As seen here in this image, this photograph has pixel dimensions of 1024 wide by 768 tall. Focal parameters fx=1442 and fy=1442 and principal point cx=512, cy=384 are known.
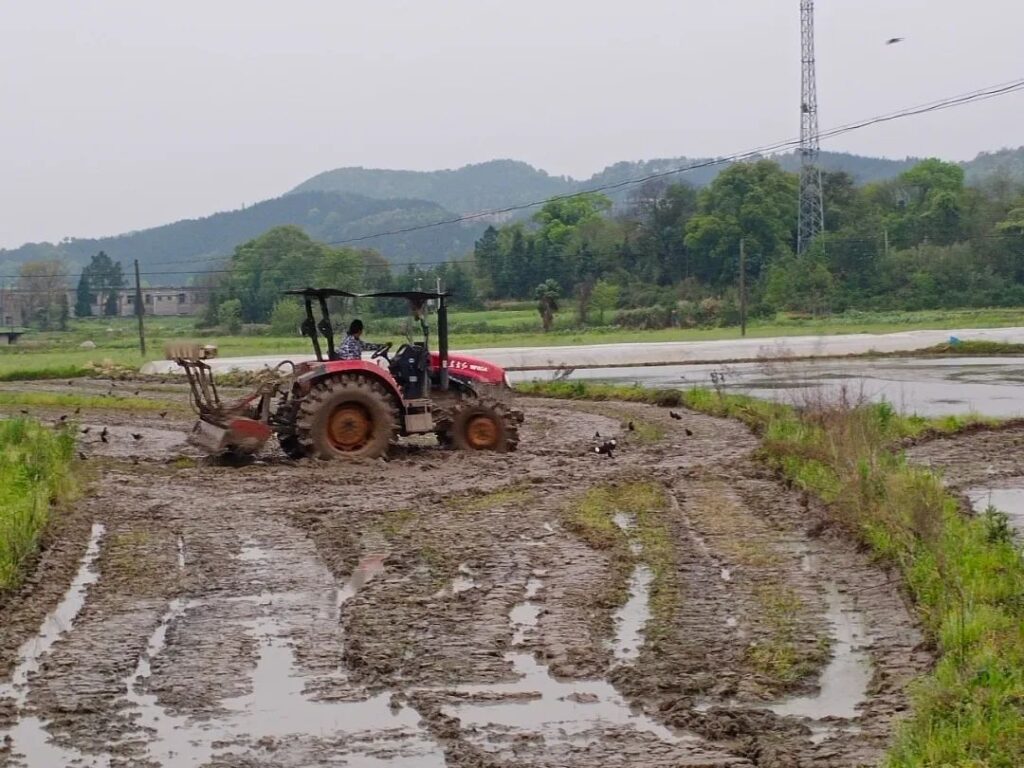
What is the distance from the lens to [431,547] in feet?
37.1

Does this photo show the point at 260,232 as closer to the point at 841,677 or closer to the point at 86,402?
the point at 86,402

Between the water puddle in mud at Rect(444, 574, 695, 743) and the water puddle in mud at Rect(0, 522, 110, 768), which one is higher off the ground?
the water puddle in mud at Rect(0, 522, 110, 768)

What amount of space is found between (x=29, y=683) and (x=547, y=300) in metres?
62.4

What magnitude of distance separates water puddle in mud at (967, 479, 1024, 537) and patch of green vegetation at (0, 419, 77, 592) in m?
7.86

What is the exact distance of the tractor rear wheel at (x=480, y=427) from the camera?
17.5 meters

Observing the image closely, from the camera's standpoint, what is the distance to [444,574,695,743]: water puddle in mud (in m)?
6.84

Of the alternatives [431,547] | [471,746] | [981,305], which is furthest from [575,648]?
[981,305]

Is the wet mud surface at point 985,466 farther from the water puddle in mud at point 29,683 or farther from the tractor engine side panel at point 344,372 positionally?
the water puddle in mud at point 29,683

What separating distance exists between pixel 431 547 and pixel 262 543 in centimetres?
146

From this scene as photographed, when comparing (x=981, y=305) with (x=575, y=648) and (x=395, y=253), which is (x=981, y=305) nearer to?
(x=575, y=648)

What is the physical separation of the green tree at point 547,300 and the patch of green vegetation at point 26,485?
49434 mm

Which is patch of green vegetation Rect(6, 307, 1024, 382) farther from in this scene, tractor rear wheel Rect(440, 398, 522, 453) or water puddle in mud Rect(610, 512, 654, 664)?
water puddle in mud Rect(610, 512, 654, 664)

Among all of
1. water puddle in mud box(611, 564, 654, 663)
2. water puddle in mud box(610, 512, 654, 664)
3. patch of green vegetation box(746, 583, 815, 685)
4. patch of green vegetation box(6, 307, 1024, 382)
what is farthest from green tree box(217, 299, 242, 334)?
patch of green vegetation box(746, 583, 815, 685)

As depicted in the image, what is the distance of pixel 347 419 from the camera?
54.5 feet
